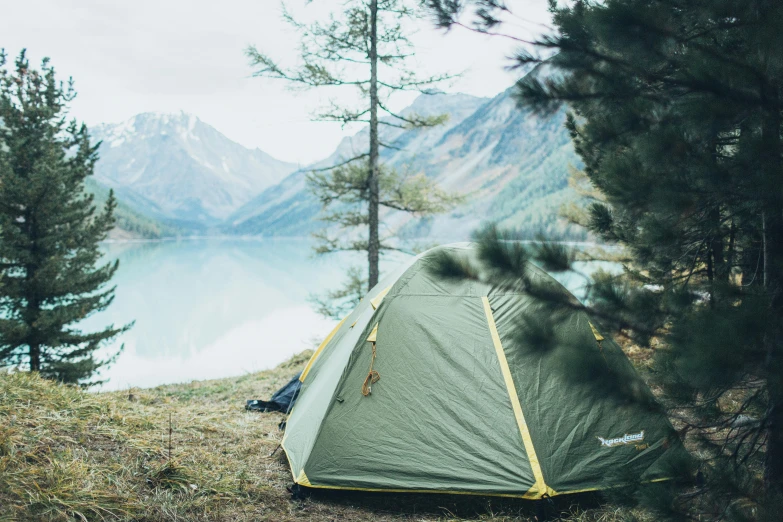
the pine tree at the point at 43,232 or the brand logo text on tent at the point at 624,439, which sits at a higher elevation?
the pine tree at the point at 43,232

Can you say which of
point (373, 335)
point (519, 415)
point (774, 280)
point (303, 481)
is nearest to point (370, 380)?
point (373, 335)

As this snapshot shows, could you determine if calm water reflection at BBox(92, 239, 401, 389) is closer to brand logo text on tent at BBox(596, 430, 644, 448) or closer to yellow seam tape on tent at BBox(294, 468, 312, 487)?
yellow seam tape on tent at BBox(294, 468, 312, 487)

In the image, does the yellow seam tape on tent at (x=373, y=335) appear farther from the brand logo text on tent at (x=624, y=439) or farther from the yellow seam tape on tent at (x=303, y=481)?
the brand logo text on tent at (x=624, y=439)

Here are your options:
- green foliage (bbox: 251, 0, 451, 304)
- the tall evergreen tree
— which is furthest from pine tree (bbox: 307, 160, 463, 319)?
the tall evergreen tree

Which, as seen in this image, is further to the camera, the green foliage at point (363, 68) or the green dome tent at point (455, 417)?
the green foliage at point (363, 68)

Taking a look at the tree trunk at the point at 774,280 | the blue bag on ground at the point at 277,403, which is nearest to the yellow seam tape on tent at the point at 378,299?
the blue bag on ground at the point at 277,403

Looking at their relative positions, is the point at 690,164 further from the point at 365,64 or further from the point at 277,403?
the point at 365,64

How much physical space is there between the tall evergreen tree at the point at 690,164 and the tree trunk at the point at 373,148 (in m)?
10.4

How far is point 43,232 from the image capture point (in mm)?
12633

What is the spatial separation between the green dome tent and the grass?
0.56 ft

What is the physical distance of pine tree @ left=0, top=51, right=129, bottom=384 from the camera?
1200cm

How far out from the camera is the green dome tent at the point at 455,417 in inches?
157

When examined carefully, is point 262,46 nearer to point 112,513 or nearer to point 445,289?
point 445,289

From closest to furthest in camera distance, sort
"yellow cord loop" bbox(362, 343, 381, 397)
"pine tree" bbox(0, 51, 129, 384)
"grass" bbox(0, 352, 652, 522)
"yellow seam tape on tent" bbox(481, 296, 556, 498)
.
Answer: "grass" bbox(0, 352, 652, 522) → "yellow seam tape on tent" bbox(481, 296, 556, 498) → "yellow cord loop" bbox(362, 343, 381, 397) → "pine tree" bbox(0, 51, 129, 384)
